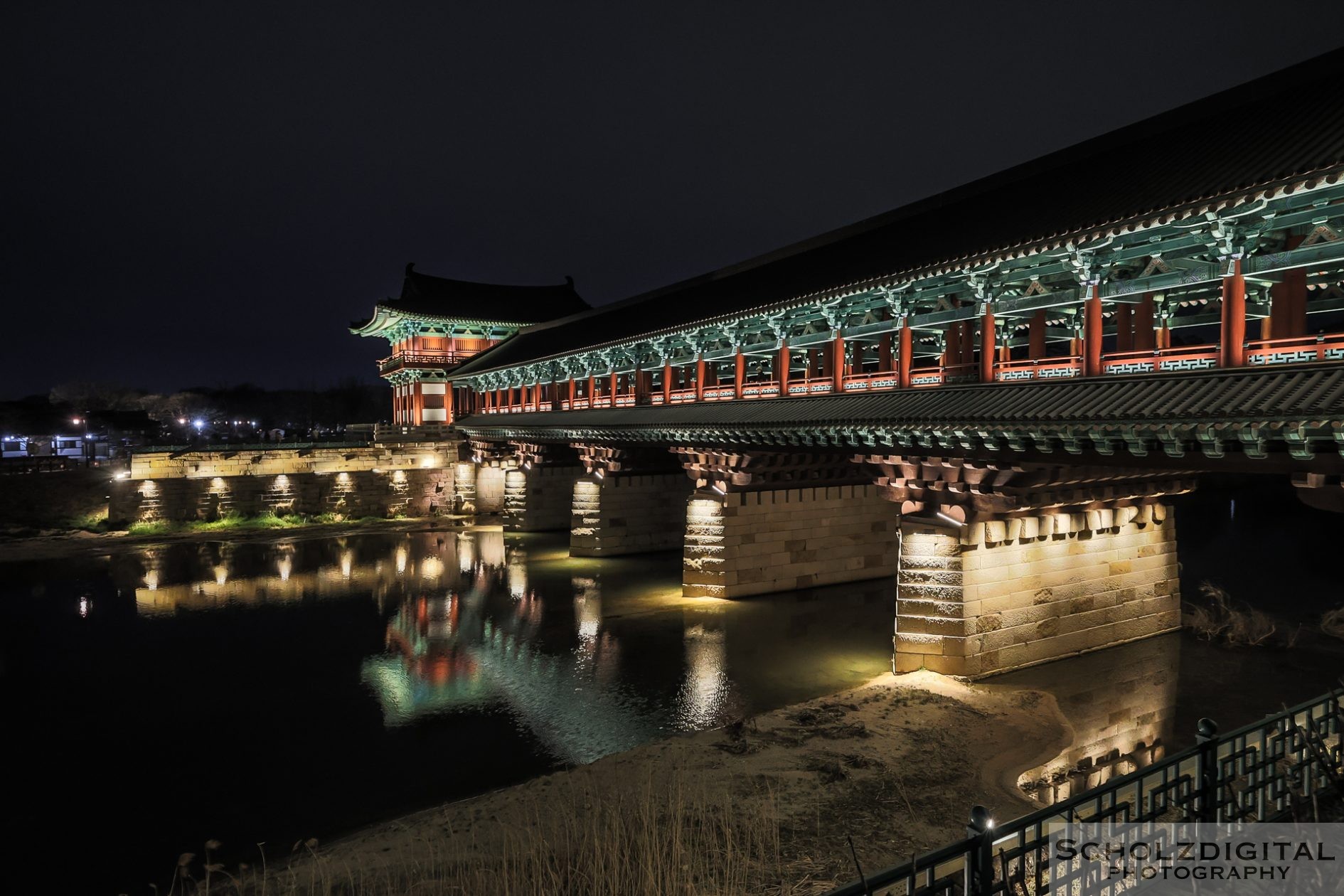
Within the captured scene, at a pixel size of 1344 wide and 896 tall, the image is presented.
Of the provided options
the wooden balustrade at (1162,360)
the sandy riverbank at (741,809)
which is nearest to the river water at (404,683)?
the sandy riverbank at (741,809)

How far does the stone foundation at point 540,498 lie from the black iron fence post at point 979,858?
3345cm

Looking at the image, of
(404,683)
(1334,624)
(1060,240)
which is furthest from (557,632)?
(1334,624)

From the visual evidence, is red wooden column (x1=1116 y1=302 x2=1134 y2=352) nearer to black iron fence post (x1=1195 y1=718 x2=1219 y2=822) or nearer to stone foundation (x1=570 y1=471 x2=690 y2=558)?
black iron fence post (x1=1195 y1=718 x2=1219 y2=822)

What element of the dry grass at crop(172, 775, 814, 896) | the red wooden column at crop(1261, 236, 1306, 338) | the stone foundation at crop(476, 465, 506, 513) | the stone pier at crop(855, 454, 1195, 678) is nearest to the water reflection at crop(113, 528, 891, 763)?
the stone pier at crop(855, 454, 1195, 678)

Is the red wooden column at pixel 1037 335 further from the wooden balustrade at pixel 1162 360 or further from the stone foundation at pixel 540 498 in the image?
the stone foundation at pixel 540 498

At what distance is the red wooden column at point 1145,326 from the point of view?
12.9 m

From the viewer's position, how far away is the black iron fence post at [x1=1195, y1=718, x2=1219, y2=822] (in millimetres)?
5336

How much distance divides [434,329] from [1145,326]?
46320mm

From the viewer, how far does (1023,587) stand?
15.1 m

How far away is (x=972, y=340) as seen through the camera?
17656 millimetres

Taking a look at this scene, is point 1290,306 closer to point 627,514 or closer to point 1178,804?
point 1178,804

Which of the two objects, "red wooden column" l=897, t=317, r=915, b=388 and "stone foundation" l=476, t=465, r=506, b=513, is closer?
"red wooden column" l=897, t=317, r=915, b=388

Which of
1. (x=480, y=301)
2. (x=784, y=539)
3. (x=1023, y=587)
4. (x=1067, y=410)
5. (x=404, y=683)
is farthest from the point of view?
(x=480, y=301)

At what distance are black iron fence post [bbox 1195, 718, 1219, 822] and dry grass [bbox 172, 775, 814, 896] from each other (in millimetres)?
3662
